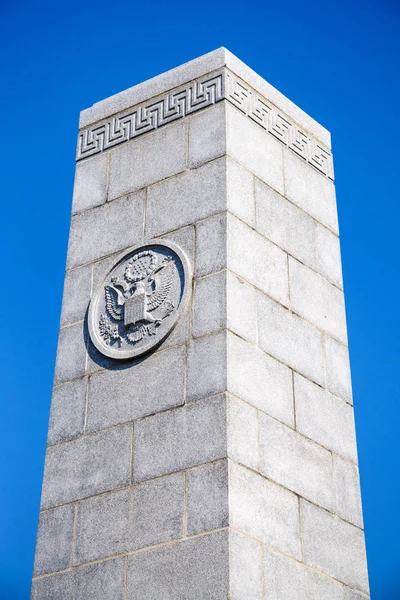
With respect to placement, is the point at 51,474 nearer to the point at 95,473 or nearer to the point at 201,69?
the point at 95,473

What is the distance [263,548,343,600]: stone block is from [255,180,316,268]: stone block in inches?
120

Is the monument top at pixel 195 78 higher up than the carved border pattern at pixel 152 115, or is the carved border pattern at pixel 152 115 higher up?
the monument top at pixel 195 78

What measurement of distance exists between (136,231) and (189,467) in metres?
2.60

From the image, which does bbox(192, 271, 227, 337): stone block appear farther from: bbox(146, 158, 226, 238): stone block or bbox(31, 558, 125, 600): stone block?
bbox(31, 558, 125, 600): stone block

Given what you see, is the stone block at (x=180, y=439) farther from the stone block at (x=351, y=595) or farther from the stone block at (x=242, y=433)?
the stone block at (x=351, y=595)

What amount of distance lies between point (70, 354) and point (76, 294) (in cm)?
64

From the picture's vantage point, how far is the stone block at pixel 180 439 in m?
9.12

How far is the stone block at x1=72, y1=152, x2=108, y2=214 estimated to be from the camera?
446 inches

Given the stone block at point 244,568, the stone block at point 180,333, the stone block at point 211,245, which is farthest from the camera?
the stone block at point 211,245

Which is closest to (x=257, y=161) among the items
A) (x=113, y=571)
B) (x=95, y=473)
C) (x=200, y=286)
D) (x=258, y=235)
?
(x=258, y=235)

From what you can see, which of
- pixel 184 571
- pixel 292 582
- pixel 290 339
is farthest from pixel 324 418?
pixel 184 571

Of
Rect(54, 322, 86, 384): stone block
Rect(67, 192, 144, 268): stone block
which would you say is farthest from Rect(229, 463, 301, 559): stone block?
Rect(67, 192, 144, 268): stone block

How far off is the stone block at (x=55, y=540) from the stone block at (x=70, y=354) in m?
1.26

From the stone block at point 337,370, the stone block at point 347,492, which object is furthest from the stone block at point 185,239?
the stone block at point 347,492
